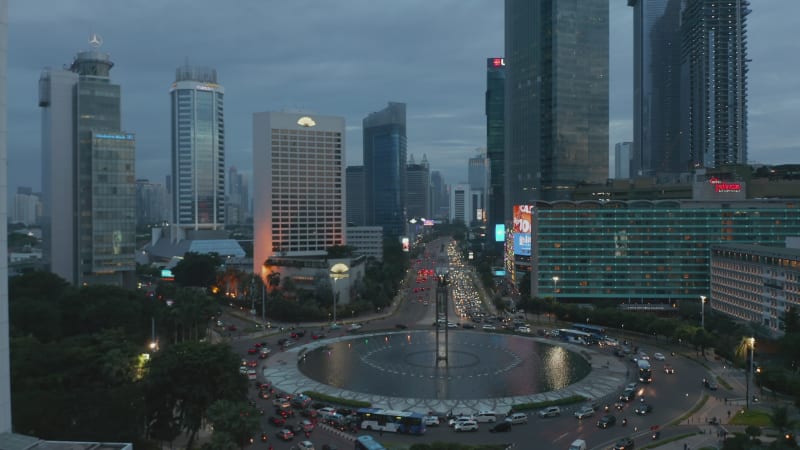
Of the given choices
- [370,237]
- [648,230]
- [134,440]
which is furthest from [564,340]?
[370,237]

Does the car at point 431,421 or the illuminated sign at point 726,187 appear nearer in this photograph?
the car at point 431,421

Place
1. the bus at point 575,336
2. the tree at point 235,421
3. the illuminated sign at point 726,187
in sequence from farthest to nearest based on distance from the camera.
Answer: the illuminated sign at point 726,187
the bus at point 575,336
the tree at point 235,421

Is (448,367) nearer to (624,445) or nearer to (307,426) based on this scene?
(307,426)

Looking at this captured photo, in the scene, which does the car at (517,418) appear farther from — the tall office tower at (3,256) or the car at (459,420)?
the tall office tower at (3,256)

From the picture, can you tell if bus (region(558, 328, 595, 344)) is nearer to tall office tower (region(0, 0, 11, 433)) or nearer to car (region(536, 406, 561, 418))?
car (region(536, 406, 561, 418))

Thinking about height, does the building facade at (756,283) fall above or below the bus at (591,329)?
above

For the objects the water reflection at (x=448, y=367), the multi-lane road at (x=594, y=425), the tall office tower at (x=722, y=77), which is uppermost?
the tall office tower at (x=722, y=77)

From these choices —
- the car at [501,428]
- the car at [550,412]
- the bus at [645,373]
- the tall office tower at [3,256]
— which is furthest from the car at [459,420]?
the tall office tower at [3,256]
